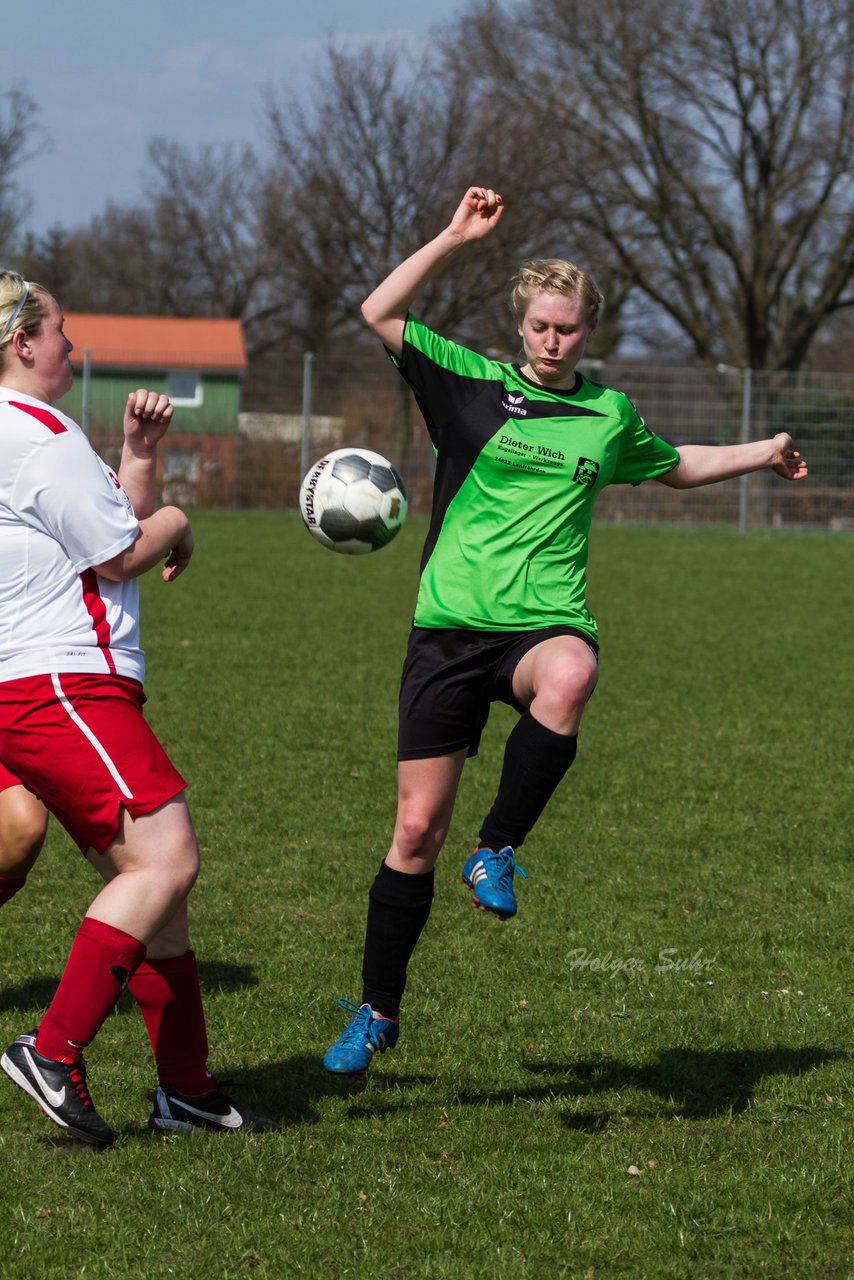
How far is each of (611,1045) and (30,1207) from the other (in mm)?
1858

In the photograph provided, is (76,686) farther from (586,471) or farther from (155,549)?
(586,471)

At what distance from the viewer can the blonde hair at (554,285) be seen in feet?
14.3

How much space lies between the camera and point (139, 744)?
142 inches

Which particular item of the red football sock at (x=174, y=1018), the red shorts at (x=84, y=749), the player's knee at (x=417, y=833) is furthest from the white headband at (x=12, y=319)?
the player's knee at (x=417, y=833)

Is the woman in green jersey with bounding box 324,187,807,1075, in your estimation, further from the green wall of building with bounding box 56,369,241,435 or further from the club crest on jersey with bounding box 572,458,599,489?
the green wall of building with bounding box 56,369,241,435

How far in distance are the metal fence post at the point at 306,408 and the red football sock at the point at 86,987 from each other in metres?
22.3

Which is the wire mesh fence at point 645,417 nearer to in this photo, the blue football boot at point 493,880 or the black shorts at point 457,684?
the black shorts at point 457,684

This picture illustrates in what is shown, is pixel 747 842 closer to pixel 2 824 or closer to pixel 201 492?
pixel 2 824

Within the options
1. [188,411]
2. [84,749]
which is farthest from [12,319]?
[188,411]

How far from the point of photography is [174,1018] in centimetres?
391

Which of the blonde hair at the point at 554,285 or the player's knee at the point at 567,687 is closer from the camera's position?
the player's knee at the point at 567,687

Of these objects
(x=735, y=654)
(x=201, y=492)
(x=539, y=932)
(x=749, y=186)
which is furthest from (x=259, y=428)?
(x=539, y=932)

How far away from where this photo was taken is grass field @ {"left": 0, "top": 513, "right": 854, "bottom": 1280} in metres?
3.38

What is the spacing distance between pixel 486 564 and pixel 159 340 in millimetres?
43271
